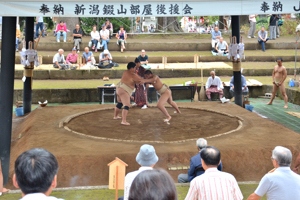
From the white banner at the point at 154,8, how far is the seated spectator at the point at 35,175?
4.00 meters

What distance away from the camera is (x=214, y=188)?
277 centimetres

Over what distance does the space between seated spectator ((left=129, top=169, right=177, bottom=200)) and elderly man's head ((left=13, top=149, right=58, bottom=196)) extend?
456 mm

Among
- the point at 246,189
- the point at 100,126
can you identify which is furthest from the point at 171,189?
the point at 100,126

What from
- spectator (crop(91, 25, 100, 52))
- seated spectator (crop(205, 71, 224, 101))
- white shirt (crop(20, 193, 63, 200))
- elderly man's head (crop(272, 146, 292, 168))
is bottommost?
white shirt (crop(20, 193, 63, 200))

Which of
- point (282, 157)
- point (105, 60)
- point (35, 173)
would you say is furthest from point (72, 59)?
point (35, 173)

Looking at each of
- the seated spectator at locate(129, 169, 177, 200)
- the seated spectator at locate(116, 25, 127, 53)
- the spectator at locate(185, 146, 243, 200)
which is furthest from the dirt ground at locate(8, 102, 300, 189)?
the seated spectator at locate(116, 25, 127, 53)

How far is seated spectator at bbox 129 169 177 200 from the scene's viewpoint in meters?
1.75

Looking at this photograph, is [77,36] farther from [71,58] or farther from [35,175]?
[35,175]

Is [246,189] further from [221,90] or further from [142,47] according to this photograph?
[142,47]

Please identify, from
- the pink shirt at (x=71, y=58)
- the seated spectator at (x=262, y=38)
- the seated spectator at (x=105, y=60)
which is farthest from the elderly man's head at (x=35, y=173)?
the seated spectator at (x=262, y=38)

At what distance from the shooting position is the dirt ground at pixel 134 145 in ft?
17.3

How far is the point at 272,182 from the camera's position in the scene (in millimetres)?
2889

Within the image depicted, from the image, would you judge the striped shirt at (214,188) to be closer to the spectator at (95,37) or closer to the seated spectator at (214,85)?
the seated spectator at (214,85)

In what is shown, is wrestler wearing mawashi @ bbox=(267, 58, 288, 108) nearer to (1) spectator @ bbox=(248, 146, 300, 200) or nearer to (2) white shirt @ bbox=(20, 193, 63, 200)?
(1) spectator @ bbox=(248, 146, 300, 200)
